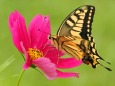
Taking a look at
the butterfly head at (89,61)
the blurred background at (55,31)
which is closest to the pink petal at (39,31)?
the butterfly head at (89,61)

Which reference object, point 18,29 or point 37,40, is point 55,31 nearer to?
point 37,40

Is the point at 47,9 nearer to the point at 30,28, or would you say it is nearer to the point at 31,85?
the point at 31,85

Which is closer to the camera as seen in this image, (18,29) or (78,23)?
(18,29)

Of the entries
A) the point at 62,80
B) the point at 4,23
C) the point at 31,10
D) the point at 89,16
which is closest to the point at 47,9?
the point at 31,10

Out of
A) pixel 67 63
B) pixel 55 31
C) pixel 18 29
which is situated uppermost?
pixel 18 29

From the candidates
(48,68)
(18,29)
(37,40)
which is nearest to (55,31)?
(37,40)

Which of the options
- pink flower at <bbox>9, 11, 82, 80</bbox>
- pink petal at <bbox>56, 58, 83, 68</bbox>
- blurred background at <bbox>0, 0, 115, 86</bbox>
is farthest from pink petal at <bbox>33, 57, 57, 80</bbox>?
blurred background at <bbox>0, 0, 115, 86</bbox>

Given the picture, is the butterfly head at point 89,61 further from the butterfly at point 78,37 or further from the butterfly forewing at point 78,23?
the butterfly forewing at point 78,23

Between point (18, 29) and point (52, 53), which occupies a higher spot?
point (18, 29)

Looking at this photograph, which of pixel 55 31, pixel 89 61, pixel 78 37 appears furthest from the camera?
pixel 55 31
